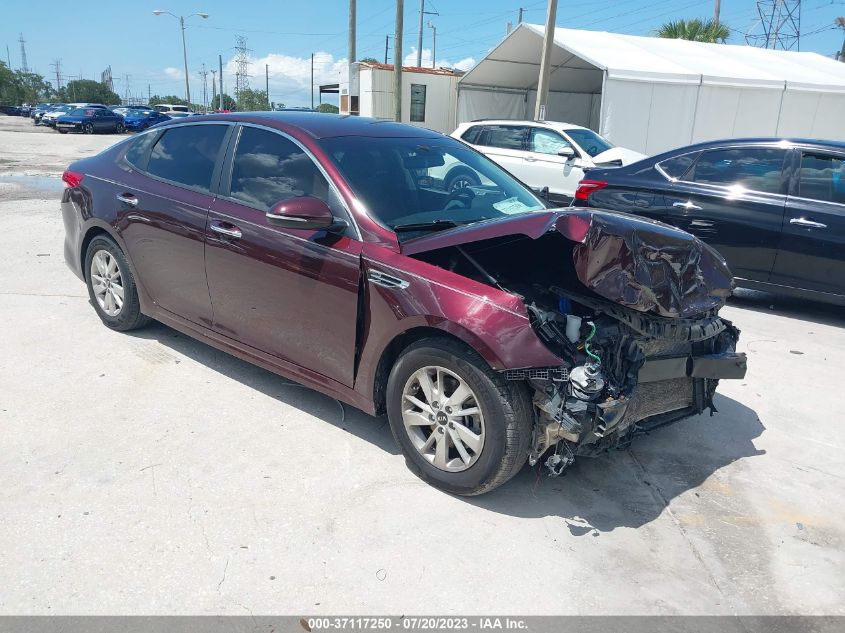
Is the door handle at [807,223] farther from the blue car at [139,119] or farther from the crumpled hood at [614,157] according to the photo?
the blue car at [139,119]

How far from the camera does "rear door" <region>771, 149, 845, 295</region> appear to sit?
5.88 meters

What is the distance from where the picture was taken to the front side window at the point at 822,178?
5.99m

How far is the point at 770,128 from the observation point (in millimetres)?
18609

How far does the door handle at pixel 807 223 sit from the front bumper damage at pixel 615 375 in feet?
9.57

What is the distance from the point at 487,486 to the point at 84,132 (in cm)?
3969

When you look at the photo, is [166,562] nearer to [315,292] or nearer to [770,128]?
[315,292]

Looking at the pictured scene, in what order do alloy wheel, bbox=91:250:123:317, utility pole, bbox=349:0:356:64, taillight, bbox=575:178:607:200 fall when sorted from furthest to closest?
utility pole, bbox=349:0:356:64 → taillight, bbox=575:178:607:200 → alloy wheel, bbox=91:250:123:317

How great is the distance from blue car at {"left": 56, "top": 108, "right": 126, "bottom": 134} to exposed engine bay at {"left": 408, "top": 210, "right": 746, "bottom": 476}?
38.6 meters

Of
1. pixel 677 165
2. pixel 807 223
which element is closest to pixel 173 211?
pixel 677 165

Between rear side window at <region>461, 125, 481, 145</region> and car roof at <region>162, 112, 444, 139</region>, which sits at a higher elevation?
car roof at <region>162, 112, 444, 139</region>

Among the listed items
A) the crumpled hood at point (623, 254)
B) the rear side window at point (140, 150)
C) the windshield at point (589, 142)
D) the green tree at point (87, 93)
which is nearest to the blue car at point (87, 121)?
the windshield at point (589, 142)

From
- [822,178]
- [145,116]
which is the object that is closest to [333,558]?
[822,178]

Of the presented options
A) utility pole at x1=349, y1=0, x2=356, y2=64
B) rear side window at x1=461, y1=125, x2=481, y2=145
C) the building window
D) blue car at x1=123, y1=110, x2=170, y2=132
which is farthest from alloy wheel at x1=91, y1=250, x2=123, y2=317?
blue car at x1=123, y1=110, x2=170, y2=132

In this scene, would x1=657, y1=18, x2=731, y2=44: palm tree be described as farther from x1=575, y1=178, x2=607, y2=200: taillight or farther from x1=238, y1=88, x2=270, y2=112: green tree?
x1=238, y1=88, x2=270, y2=112: green tree
